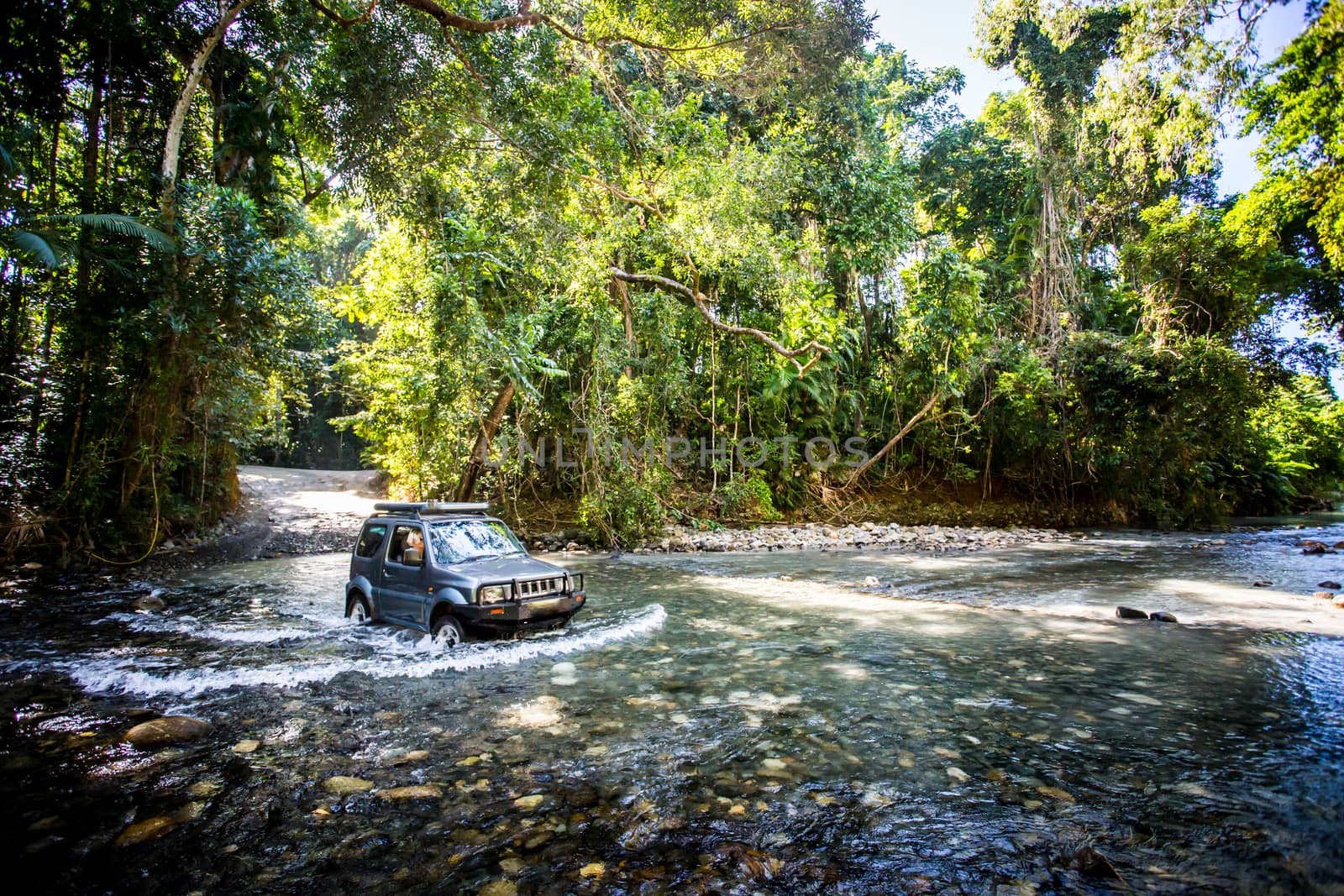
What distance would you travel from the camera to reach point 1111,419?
18891 millimetres

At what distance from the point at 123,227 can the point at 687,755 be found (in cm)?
1085

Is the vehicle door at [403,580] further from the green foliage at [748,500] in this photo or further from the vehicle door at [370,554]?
the green foliage at [748,500]

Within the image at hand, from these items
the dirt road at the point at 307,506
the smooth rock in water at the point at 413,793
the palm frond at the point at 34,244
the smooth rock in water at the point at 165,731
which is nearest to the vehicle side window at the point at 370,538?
the smooth rock in water at the point at 165,731

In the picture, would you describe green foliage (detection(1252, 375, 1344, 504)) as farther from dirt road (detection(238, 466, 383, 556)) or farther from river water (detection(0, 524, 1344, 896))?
dirt road (detection(238, 466, 383, 556))

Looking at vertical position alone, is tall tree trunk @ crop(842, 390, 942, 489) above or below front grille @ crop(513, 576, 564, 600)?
above

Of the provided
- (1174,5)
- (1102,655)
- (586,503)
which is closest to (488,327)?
(586,503)

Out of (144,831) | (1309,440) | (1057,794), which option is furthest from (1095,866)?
(1309,440)

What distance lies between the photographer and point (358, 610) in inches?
297

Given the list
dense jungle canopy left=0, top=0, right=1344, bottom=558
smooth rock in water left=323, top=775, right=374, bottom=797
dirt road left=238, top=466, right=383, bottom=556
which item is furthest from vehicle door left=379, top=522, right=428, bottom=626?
dirt road left=238, top=466, right=383, bottom=556

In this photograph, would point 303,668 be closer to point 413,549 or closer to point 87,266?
point 413,549

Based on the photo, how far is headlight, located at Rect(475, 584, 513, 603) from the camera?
6.00 meters

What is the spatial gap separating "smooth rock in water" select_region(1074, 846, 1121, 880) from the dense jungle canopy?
740 cm

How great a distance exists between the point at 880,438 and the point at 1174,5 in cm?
1408

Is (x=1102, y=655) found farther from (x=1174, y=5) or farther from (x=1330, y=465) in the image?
(x=1330, y=465)
